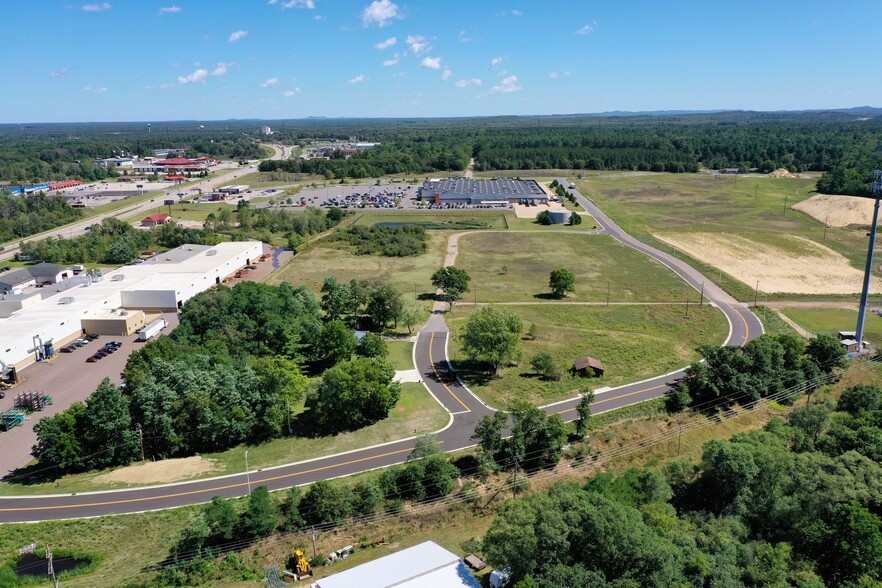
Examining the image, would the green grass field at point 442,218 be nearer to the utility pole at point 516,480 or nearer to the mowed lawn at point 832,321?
the mowed lawn at point 832,321

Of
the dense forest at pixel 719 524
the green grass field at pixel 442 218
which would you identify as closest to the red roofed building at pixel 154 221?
Result: the green grass field at pixel 442 218

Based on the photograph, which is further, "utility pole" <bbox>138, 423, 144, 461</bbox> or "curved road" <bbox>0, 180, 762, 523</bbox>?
"utility pole" <bbox>138, 423, 144, 461</bbox>

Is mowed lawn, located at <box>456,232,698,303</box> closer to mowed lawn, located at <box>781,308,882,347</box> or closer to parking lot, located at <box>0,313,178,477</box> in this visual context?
mowed lawn, located at <box>781,308,882,347</box>

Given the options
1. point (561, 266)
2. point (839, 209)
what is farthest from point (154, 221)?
point (839, 209)

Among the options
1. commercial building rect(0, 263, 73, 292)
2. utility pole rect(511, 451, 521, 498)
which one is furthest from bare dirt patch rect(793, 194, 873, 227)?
commercial building rect(0, 263, 73, 292)

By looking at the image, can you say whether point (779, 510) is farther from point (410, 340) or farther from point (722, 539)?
point (410, 340)

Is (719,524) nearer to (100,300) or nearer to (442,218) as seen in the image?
(100,300)
